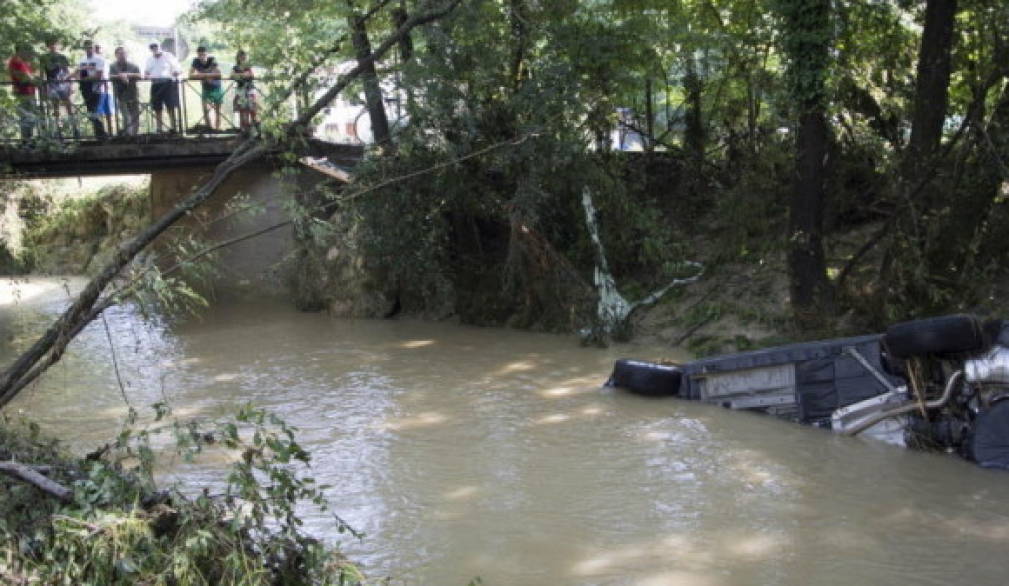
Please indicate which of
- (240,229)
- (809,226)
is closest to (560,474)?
(809,226)

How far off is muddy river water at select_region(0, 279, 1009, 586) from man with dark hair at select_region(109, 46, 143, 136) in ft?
17.3

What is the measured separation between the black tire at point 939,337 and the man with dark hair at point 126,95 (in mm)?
14561

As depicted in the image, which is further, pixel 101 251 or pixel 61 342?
pixel 101 251

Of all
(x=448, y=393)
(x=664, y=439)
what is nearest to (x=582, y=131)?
(x=448, y=393)

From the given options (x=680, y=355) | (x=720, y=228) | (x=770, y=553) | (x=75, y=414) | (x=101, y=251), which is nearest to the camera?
(x=770, y=553)

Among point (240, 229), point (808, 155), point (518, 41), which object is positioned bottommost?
point (240, 229)

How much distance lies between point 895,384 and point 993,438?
3.70 feet

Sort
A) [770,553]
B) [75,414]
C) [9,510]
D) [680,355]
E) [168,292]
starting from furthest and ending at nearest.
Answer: [680,355] < [75,414] < [770,553] < [168,292] < [9,510]

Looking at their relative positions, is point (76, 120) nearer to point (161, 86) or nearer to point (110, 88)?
point (161, 86)

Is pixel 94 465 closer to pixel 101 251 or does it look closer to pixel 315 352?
pixel 315 352

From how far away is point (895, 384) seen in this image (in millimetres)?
10750

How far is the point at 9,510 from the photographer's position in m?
6.51

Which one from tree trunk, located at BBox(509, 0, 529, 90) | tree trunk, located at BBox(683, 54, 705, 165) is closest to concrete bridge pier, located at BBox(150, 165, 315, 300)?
tree trunk, located at BBox(509, 0, 529, 90)

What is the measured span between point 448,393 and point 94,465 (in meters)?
7.60
